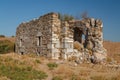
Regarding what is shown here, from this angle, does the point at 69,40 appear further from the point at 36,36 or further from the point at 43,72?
the point at 43,72

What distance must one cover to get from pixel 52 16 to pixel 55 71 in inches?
241

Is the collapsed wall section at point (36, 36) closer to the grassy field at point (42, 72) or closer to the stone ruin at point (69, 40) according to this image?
the stone ruin at point (69, 40)

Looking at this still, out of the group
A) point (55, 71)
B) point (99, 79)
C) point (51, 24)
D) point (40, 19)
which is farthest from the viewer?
point (40, 19)

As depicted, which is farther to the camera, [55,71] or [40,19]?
[40,19]

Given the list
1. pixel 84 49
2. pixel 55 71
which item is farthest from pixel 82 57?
pixel 55 71

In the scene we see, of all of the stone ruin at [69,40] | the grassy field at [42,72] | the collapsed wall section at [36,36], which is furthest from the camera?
the collapsed wall section at [36,36]

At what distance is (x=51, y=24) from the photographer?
20203 millimetres

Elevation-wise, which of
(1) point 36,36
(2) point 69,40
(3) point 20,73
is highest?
(1) point 36,36

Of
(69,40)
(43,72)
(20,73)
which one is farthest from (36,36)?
(20,73)

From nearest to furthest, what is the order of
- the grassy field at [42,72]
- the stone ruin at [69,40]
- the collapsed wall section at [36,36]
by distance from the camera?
the grassy field at [42,72]
the stone ruin at [69,40]
the collapsed wall section at [36,36]

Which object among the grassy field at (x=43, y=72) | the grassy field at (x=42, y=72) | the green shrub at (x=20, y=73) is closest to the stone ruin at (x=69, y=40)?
the grassy field at (x=43, y=72)

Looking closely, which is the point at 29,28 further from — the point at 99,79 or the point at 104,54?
the point at 99,79

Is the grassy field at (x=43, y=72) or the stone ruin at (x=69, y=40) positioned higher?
the stone ruin at (x=69, y=40)

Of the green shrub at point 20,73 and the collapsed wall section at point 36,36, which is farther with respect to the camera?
the collapsed wall section at point 36,36
